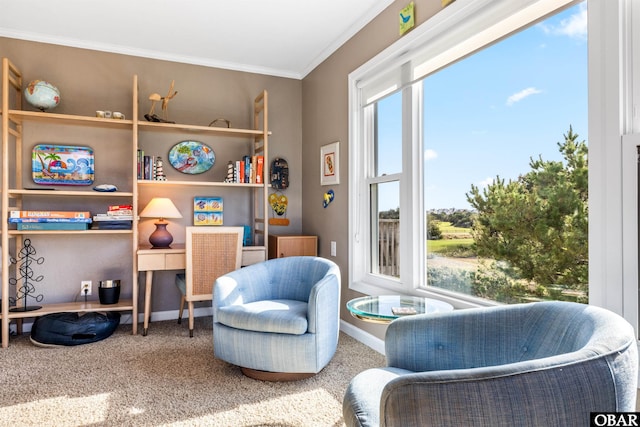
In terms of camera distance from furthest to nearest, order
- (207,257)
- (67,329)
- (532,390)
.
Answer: (207,257) → (67,329) → (532,390)

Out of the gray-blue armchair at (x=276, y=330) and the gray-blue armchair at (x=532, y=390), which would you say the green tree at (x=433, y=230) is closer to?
the gray-blue armchair at (x=276, y=330)

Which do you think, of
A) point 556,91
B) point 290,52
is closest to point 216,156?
point 290,52

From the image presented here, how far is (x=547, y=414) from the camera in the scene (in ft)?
2.88

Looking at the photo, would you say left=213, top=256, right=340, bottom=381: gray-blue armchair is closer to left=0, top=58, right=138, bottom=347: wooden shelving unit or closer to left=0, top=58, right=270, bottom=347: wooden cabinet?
left=0, top=58, right=270, bottom=347: wooden cabinet

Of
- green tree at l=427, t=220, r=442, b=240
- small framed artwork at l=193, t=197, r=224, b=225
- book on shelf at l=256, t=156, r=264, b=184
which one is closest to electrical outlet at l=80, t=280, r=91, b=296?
small framed artwork at l=193, t=197, r=224, b=225

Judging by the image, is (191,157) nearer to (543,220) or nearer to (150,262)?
(150,262)

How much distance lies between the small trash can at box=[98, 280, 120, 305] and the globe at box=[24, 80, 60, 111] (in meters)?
1.55

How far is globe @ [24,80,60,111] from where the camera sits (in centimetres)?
329

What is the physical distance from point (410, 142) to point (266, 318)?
1487mm

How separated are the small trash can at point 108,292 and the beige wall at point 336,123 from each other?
185cm

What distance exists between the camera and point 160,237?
355cm

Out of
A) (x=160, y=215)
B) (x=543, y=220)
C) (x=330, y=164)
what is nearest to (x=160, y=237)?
(x=160, y=215)

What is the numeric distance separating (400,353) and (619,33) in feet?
4.84

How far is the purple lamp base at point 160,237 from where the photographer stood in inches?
140
